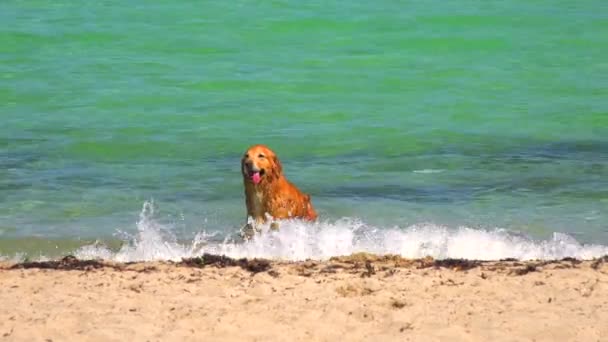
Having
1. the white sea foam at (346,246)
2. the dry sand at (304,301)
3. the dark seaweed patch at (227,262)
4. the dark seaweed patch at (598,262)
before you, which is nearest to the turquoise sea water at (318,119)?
the white sea foam at (346,246)

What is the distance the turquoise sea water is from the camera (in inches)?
508

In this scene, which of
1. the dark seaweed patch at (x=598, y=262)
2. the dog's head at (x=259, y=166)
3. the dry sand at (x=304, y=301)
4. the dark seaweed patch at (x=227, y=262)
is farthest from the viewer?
the dog's head at (x=259, y=166)

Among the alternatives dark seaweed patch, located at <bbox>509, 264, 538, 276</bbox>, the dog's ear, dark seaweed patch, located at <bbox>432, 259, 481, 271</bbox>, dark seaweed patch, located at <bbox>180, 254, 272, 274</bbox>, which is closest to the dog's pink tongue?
the dog's ear

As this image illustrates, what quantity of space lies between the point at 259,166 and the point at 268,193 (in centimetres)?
31

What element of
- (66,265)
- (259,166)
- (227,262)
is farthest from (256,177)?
(66,265)

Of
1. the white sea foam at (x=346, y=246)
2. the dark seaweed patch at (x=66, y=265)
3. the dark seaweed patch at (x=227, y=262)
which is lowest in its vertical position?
the white sea foam at (x=346, y=246)

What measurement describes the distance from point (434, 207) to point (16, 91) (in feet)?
29.1

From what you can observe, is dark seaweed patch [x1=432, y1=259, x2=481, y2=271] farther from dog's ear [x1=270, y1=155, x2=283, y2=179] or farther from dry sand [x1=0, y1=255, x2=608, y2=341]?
dog's ear [x1=270, y1=155, x2=283, y2=179]

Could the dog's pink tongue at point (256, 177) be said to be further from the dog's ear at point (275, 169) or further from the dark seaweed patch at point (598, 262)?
the dark seaweed patch at point (598, 262)

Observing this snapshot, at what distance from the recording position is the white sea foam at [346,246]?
11.2 metres

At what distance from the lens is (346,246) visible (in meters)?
11.3

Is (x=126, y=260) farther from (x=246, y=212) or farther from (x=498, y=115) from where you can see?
(x=498, y=115)

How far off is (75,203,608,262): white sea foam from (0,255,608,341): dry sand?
3.11 ft

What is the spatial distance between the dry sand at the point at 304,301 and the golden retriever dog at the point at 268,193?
1920 millimetres
